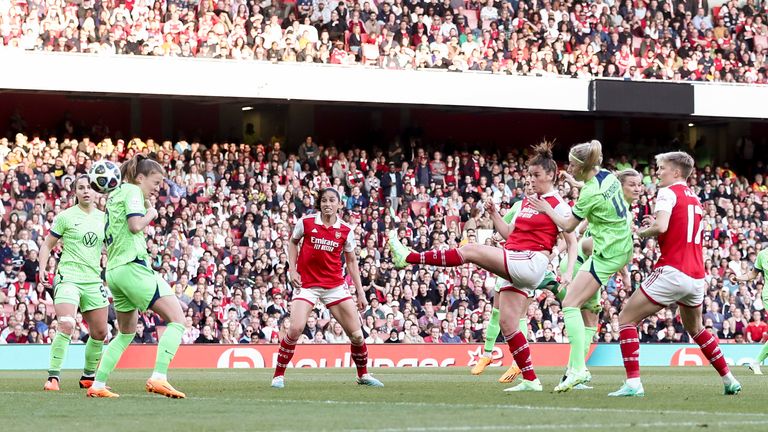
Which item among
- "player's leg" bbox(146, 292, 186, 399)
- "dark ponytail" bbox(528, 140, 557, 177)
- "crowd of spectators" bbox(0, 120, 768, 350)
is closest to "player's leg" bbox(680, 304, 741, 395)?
"dark ponytail" bbox(528, 140, 557, 177)

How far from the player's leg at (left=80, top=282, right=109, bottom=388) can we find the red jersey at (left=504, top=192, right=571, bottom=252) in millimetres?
4513

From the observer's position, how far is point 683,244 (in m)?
12.6

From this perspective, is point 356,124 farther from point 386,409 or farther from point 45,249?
point 386,409

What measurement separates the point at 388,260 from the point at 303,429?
67.6ft

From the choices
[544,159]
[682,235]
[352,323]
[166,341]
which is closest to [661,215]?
[682,235]

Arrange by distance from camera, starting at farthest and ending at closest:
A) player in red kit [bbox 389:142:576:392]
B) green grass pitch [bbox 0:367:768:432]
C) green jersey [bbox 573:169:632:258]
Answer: player in red kit [bbox 389:142:576:392]
green jersey [bbox 573:169:632:258]
green grass pitch [bbox 0:367:768:432]

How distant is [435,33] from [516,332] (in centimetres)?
2061

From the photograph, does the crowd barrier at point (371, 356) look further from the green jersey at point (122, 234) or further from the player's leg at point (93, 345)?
the green jersey at point (122, 234)

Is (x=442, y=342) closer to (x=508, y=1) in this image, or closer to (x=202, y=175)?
(x=202, y=175)

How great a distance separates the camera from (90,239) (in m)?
15.3

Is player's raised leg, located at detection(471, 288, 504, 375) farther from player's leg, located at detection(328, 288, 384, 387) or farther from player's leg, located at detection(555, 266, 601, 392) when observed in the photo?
player's leg, located at detection(555, 266, 601, 392)

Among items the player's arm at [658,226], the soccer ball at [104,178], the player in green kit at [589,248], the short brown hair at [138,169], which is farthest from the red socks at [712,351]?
the soccer ball at [104,178]

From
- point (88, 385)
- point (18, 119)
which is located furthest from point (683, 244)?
point (18, 119)

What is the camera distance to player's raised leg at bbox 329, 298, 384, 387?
49.9 ft
